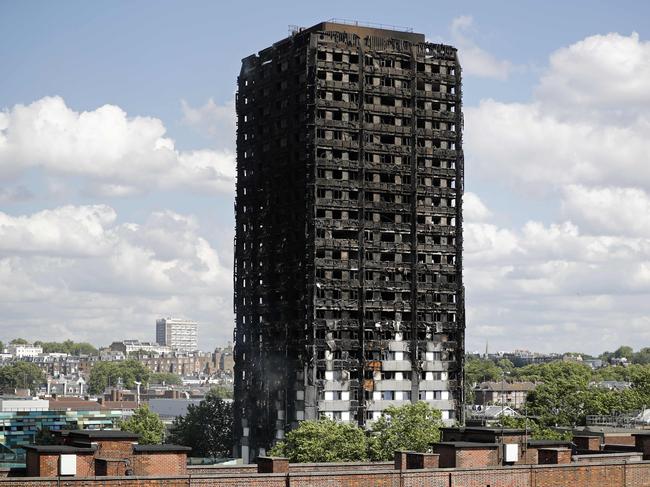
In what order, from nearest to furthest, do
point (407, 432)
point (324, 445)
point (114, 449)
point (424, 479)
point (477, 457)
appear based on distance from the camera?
point (424, 479) < point (114, 449) < point (477, 457) < point (324, 445) < point (407, 432)

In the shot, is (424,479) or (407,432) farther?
(407,432)

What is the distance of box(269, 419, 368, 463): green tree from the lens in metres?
165

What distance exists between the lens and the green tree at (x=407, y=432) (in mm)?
165875

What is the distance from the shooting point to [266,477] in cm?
6688

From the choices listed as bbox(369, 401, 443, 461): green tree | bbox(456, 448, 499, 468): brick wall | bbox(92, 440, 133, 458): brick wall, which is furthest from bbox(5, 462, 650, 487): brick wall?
bbox(369, 401, 443, 461): green tree

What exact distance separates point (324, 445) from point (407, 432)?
11109mm

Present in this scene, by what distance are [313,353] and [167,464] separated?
125327mm

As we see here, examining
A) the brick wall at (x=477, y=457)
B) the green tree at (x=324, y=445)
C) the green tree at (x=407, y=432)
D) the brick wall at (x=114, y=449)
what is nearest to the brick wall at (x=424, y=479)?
the brick wall at (x=477, y=457)

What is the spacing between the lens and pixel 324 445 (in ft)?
546

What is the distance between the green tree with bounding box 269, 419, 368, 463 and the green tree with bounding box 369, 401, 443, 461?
2190 mm

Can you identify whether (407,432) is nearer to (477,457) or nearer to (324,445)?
(324,445)

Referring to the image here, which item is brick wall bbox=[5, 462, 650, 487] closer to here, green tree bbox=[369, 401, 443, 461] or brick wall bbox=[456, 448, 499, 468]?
brick wall bbox=[456, 448, 499, 468]

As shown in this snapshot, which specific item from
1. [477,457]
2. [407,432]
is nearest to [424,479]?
[477,457]

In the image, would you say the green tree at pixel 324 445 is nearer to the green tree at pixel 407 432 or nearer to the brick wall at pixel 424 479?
the green tree at pixel 407 432
